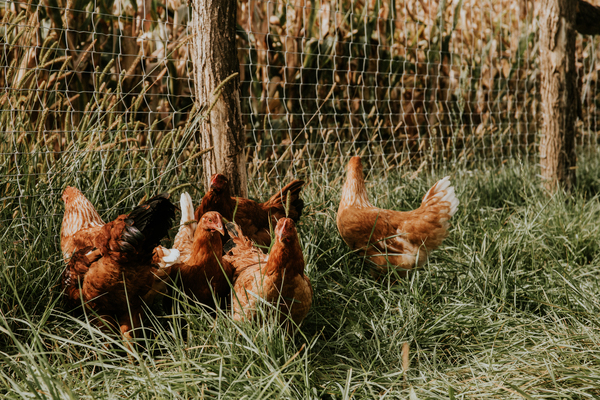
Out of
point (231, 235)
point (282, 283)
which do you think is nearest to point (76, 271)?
point (231, 235)

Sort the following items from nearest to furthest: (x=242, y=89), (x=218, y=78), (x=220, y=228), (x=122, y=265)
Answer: (x=122, y=265) → (x=220, y=228) → (x=218, y=78) → (x=242, y=89)

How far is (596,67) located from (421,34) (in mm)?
3013

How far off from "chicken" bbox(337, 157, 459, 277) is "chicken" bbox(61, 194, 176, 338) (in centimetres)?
131

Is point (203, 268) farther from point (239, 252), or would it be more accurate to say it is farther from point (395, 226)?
point (395, 226)

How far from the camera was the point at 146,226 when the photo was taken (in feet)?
7.27

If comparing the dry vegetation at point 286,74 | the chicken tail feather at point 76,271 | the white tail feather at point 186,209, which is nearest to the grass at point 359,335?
the chicken tail feather at point 76,271

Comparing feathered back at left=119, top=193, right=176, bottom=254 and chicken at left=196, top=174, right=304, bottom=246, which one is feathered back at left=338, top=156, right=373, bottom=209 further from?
feathered back at left=119, top=193, right=176, bottom=254

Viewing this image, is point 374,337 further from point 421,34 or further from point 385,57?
point 421,34

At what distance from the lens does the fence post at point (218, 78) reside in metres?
2.84

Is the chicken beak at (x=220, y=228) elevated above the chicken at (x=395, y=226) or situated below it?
above

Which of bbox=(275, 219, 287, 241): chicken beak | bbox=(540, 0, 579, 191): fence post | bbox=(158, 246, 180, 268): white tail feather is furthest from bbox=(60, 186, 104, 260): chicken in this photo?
bbox=(540, 0, 579, 191): fence post

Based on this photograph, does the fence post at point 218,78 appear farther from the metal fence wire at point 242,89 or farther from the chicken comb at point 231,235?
the chicken comb at point 231,235

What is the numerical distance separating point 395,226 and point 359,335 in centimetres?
120

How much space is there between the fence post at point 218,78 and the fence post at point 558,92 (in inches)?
122
